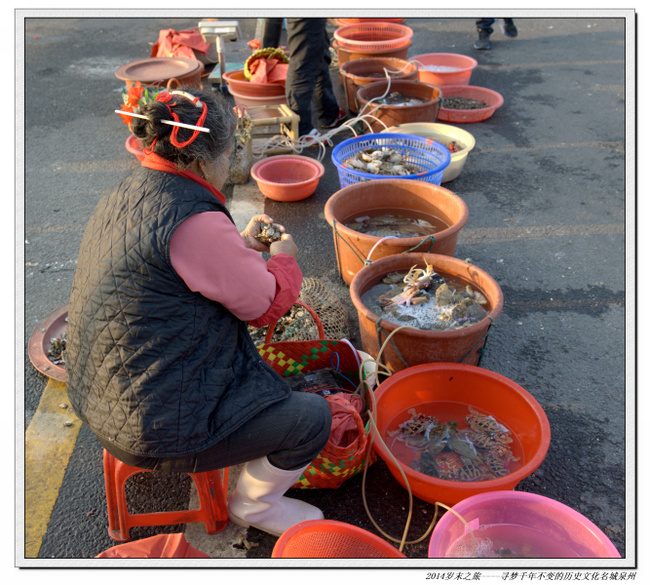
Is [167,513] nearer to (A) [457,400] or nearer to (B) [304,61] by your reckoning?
(A) [457,400]

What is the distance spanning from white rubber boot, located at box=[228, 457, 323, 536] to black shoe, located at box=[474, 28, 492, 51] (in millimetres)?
7511

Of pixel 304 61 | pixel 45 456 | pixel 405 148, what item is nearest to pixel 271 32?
pixel 304 61

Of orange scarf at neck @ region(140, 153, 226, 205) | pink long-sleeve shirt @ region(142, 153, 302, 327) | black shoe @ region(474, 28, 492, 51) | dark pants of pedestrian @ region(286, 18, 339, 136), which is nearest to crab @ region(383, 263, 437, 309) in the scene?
pink long-sleeve shirt @ region(142, 153, 302, 327)

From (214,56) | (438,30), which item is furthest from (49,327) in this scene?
(438,30)

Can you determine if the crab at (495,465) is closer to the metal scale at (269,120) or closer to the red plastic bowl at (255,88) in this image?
the metal scale at (269,120)

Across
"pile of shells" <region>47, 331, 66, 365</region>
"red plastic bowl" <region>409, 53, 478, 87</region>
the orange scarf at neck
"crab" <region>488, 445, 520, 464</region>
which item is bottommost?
"crab" <region>488, 445, 520, 464</region>

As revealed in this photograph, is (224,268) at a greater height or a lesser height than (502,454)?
greater

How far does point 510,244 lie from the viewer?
379cm

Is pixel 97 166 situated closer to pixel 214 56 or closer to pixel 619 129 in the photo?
pixel 214 56

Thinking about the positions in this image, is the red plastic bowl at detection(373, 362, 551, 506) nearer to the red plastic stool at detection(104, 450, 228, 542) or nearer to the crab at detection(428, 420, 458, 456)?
the crab at detection(428, 420, 458, 456)

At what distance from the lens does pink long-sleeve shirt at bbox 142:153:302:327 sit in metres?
1.52

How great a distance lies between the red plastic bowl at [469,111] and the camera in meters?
5.50

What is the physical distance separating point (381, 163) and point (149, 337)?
2596mm
